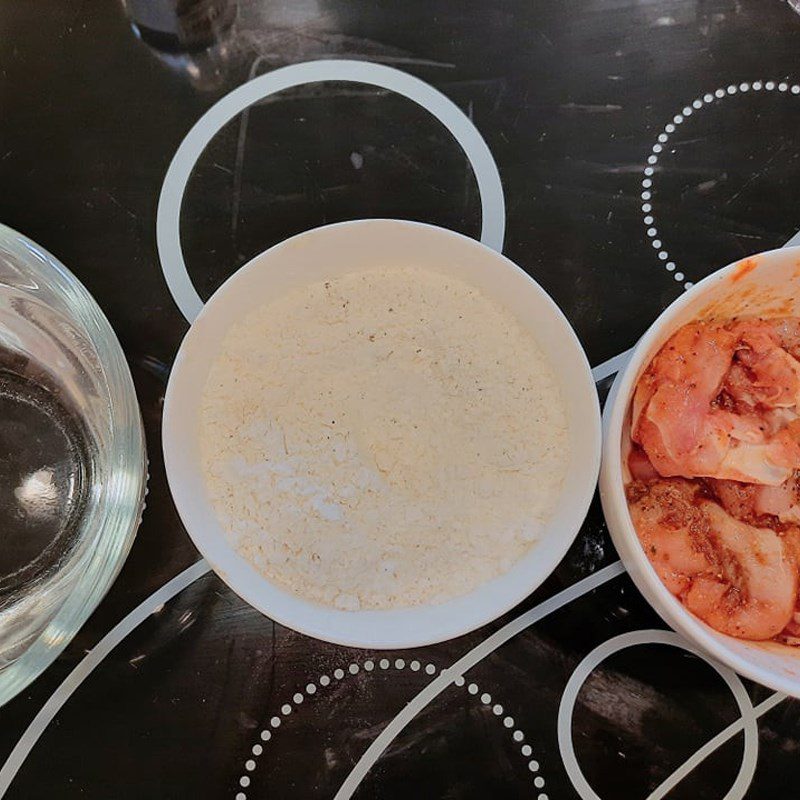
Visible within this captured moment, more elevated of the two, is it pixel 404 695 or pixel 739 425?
pixel 739 425

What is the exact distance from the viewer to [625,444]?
1.02 meters

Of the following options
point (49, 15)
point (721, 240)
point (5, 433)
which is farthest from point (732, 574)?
point (49, 15)

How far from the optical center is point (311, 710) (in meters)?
1.08

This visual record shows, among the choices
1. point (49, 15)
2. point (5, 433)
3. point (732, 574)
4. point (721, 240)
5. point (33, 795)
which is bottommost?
point (33, 795)

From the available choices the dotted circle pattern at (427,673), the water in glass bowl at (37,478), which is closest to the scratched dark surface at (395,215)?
the dotted circle pattern at (427,673)

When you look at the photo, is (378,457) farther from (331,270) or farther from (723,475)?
(723,475)

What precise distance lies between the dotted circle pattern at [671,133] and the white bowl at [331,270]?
10.5 inches

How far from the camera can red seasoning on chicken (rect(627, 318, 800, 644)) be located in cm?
97

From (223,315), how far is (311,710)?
55 cm

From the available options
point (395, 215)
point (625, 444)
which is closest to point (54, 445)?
point (395, 215)

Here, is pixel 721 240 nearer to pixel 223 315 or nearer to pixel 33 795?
pixel 223 315

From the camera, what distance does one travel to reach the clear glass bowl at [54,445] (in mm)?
1034

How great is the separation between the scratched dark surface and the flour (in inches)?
5.4

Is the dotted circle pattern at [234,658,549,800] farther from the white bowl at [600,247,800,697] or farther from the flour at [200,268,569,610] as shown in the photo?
the white bowl at [600,247,800,697]
